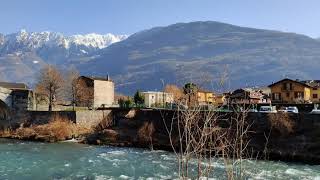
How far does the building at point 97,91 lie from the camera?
105938mm

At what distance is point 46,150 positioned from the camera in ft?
194

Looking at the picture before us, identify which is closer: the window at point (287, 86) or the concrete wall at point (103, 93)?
the window at point (287, 86)

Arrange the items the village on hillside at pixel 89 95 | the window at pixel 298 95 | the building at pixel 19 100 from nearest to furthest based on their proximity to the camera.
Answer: the building at pixel 19 100, the village on hillside at pixel 89 95, the window at pixel 298 95

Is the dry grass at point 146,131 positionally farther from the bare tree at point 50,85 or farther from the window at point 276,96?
the window at point 276,96

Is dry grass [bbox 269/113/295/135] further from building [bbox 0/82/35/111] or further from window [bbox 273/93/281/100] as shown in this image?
window [bbox 273/93/281/100]

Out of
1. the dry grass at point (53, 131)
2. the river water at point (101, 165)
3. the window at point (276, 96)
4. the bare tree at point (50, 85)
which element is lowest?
the river water at point (101, 165)

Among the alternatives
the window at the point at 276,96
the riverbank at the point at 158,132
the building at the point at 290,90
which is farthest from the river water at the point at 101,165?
the window at the point at 276,96

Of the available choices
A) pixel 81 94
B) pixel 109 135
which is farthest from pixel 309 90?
pixel 109 135

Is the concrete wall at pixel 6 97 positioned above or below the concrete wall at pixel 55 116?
above

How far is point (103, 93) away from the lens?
11181 cm

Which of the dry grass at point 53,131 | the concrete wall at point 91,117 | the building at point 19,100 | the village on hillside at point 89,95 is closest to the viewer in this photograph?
the dry grass at point 53,131

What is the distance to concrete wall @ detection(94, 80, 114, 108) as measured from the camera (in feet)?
354

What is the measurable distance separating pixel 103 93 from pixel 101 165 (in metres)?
66.7

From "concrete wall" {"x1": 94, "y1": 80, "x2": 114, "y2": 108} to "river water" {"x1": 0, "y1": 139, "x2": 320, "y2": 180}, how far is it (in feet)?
150
